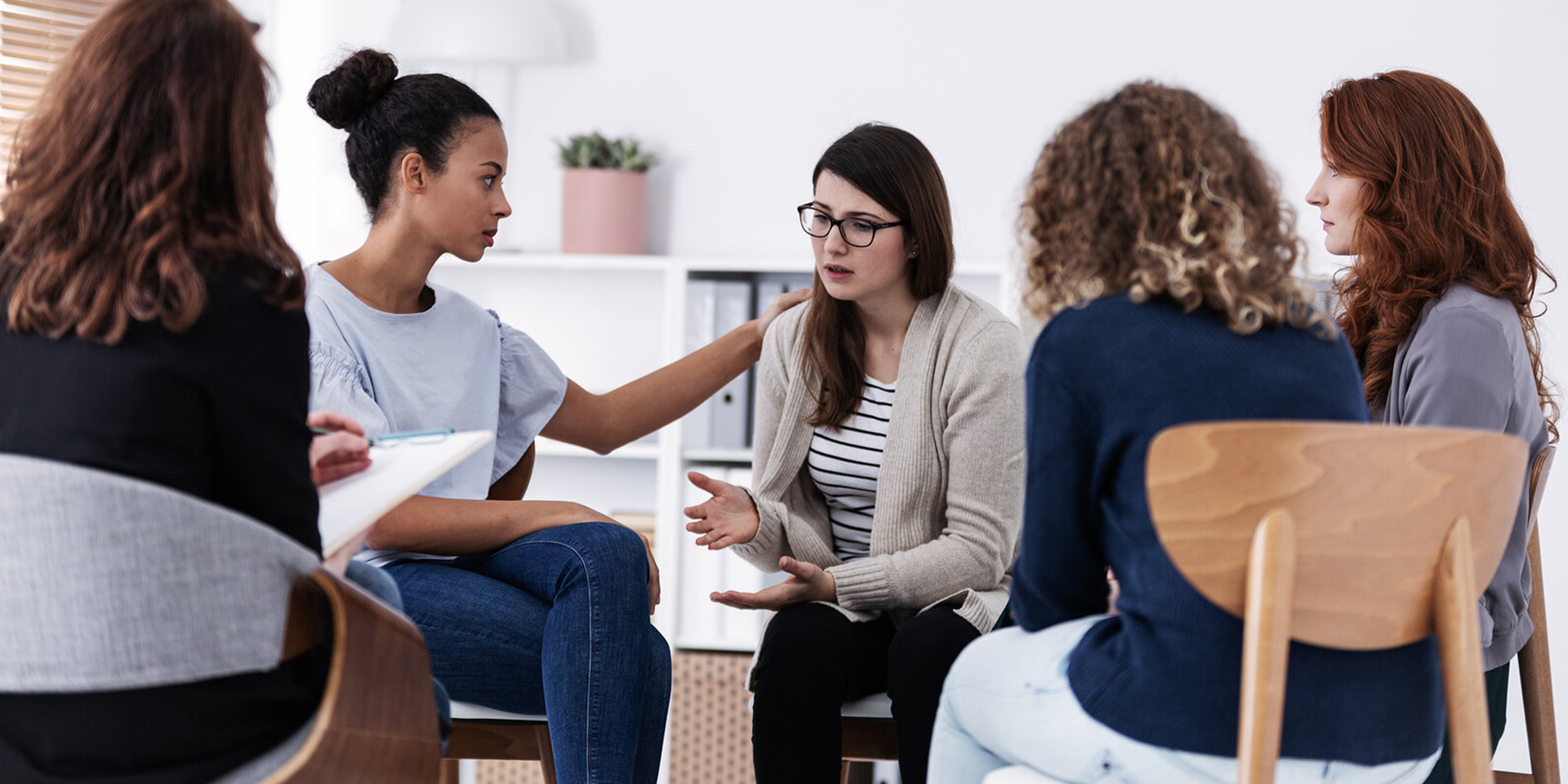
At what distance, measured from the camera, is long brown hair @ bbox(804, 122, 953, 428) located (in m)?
1.74

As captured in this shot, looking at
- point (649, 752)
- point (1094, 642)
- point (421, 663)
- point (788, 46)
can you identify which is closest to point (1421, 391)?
point (1094, 642)

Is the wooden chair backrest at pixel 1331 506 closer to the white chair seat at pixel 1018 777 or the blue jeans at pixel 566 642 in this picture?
the white chair seat at pixel 1018 777

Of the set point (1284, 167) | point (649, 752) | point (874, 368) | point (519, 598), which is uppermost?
point (1284, 167)

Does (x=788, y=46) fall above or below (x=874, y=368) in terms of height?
above

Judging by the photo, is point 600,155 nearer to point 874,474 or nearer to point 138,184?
point 874,474

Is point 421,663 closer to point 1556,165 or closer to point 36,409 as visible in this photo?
point 36,409

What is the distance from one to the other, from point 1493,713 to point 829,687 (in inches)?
34.8

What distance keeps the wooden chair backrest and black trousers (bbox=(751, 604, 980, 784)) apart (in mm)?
553

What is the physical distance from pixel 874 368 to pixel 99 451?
1137 mm

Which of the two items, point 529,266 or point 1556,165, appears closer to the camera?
point 1556,165

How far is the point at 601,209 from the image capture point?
2.94m

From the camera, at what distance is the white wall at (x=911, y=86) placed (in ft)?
9.21

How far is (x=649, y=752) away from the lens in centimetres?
155

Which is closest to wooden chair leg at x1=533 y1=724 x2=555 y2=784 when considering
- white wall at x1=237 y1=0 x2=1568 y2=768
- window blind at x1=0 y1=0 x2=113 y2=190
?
white wall at x1=237 y1=0 x2=1568 y2=768
